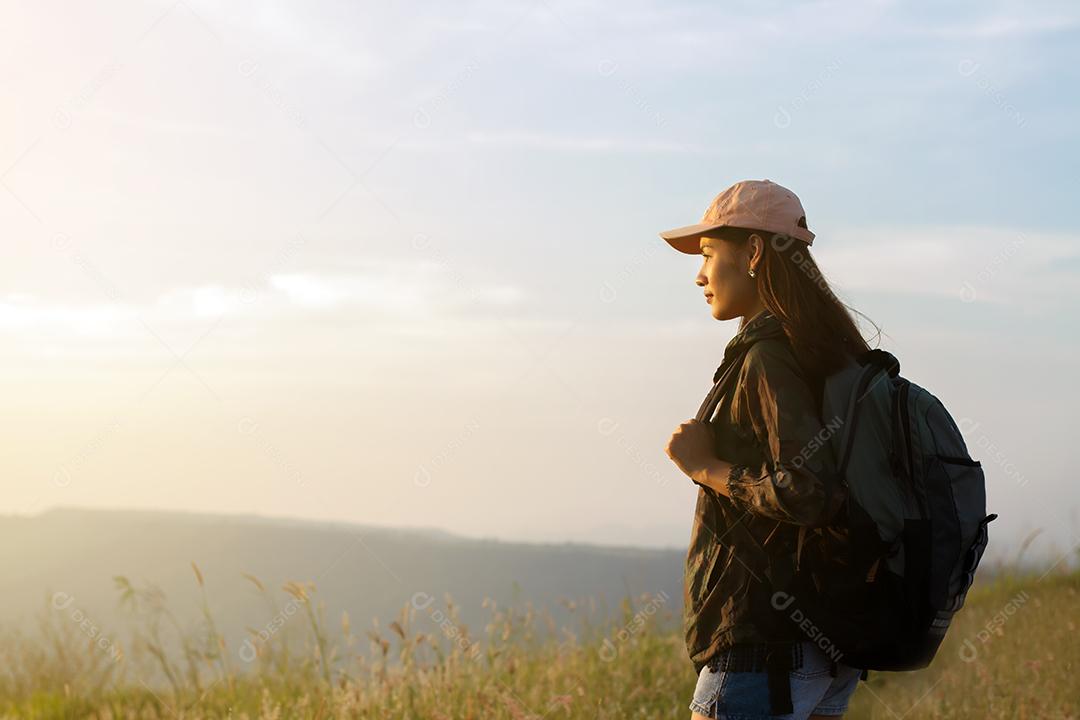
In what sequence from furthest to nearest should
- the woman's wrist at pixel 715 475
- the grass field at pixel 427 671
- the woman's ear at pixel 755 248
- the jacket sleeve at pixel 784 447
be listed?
the grass field at pixel 427 671 → the woman's ear at pixel 755 248 → the woman's wrist at pixel 715 475 → the jacket sleeve at pixel 784 447

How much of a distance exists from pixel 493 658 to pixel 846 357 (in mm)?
3559

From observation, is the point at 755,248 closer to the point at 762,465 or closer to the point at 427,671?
the point at 762,465

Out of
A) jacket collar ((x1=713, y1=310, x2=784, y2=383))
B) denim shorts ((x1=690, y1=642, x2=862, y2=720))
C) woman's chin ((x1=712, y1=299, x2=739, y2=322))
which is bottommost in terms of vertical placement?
denim shorts ((x1=690, y1=642, x2=862, y2=720))

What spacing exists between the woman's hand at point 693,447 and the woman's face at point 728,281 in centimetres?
33

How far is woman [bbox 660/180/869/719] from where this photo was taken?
269 cm

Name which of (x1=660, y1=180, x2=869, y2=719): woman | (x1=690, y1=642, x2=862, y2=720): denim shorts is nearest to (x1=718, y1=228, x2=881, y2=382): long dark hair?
(x1=660, y1=180, x2=869, y2=719): woman

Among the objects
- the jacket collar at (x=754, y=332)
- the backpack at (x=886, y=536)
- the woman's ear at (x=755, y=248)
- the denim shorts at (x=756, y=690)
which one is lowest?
the denim shorts at (x=756, y=690)

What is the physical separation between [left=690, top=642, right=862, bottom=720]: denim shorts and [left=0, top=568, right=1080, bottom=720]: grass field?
1831 mm

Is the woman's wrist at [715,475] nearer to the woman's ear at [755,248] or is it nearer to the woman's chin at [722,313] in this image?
the woman's chin at [722,313]

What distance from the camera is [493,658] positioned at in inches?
231

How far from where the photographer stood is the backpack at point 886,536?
270 centimetres

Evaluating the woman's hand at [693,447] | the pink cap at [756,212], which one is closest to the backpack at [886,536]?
the woman's hand at [693,447]

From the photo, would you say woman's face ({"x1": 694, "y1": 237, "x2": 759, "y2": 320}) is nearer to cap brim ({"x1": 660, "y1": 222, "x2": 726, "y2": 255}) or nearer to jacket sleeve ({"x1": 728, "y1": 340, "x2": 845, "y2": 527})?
cap brim ({"x1": 660, "y1": 222, "x2": 726, "y2": 255})

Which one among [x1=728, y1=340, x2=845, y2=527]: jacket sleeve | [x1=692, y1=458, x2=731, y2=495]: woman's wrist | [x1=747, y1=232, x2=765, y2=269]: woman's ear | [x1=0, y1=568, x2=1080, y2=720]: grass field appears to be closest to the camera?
[x1=728, y1=340, x2=845, y2=527]: jacket sleeve
